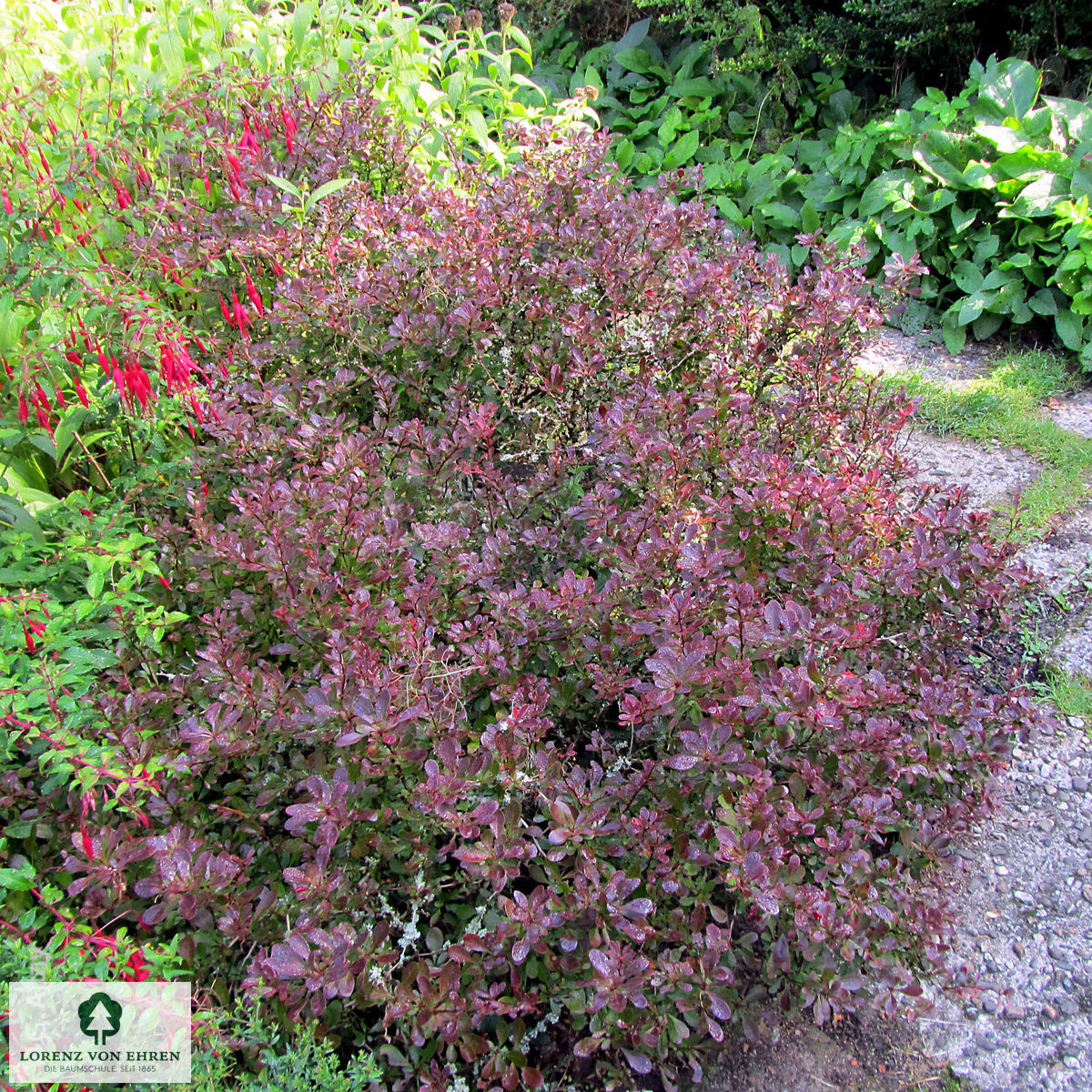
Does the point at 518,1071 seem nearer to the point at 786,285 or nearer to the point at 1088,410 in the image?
the point at 786,285

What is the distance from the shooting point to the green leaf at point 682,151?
5.51 metres

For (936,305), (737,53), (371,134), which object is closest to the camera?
(371,134)

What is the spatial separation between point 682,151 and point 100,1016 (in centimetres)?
542

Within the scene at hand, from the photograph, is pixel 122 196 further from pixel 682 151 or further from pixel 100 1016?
pixel 682 151

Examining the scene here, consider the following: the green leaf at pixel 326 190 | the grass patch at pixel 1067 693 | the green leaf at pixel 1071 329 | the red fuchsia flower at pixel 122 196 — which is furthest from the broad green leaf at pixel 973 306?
the red fuchsia flower at pixel 122 196

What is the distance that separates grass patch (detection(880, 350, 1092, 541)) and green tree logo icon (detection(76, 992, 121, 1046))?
119 inches

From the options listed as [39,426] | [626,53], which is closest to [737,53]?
[626,53]

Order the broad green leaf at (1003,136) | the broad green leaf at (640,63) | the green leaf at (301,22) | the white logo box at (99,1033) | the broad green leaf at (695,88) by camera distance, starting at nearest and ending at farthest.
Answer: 1. the white logo box at (99,1033)
2. the green leaf at (301,22)
3. the broad green leaf at (1003,136)
4. the broad green leaf at (695,88)
5. the broad green leaf at (640,63)

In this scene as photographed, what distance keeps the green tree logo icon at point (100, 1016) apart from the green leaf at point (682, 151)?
5294 millimetres

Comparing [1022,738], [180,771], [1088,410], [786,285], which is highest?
[786,285]

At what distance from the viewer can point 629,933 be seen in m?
1.59

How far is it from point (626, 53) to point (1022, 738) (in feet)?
18.5

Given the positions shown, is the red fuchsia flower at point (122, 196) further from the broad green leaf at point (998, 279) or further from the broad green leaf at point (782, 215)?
the broad green leaf at point (998, 279)

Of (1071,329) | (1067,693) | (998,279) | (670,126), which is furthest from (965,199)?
(1067,693)
